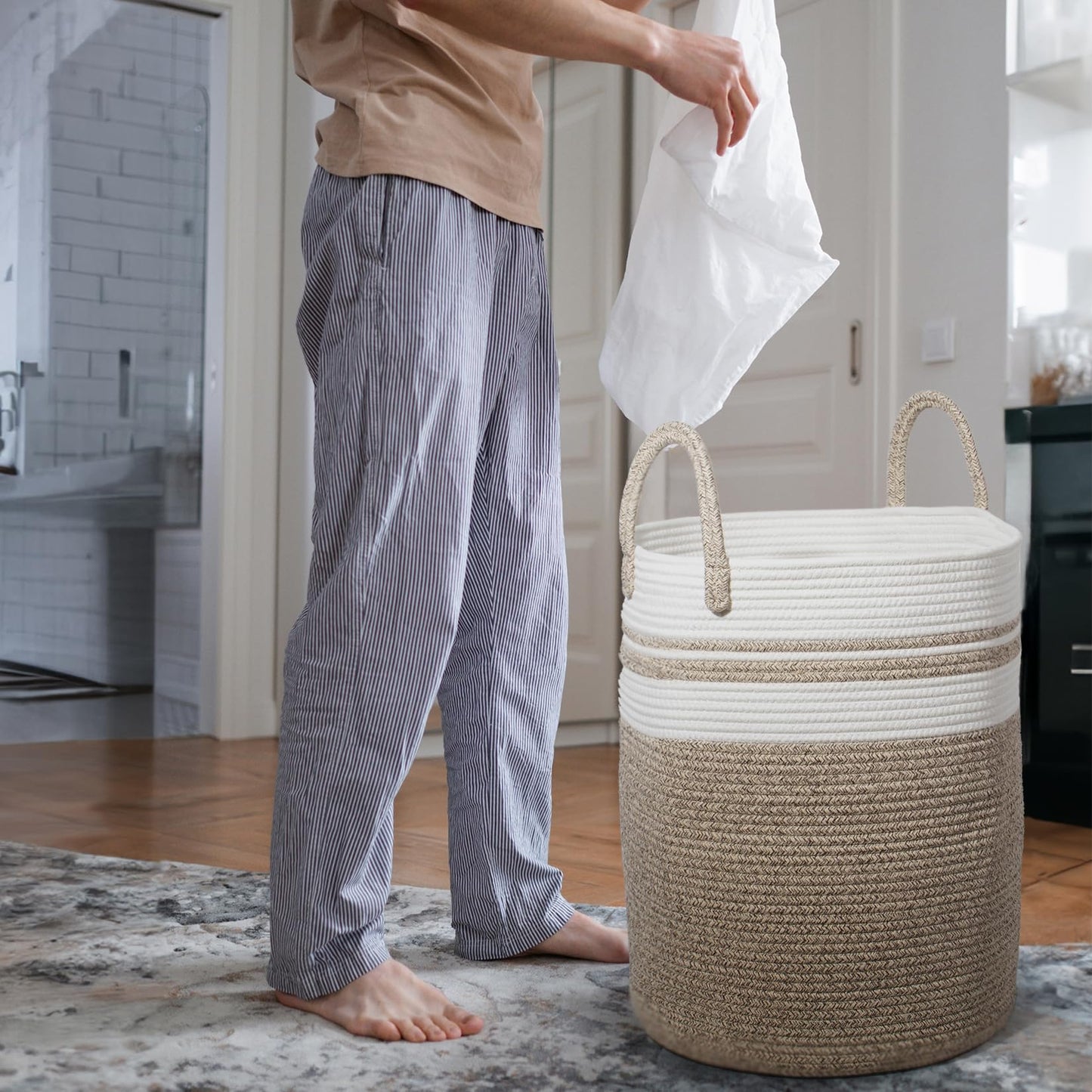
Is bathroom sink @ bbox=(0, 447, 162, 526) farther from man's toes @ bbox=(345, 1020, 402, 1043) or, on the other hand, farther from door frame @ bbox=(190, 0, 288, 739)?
man's toes @ bbox=(345, 1020, 402, 1043)

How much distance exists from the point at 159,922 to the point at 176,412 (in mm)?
2014

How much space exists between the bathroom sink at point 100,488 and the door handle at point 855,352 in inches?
66.1

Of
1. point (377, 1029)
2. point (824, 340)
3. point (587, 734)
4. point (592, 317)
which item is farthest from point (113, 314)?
point (377, 1029)

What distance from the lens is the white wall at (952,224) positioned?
2.33 m

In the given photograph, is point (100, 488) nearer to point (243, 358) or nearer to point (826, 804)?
point (243, 358)

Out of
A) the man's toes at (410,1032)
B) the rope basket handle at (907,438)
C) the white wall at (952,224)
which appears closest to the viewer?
the man's toes at (410,1032)

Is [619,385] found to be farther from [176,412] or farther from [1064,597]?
[176,412]

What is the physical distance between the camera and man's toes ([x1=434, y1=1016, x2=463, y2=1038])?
1024 millimetres

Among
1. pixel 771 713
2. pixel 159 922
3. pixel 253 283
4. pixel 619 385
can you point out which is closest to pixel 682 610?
pixel 771 713

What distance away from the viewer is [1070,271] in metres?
2.40

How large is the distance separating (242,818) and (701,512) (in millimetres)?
1340

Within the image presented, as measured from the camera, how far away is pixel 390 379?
1.06 m

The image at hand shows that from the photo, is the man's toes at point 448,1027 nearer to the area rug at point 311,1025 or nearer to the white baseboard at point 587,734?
the area rug at point 311,1025

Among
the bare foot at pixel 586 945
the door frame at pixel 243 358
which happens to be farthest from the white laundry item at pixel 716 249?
the door frame at pixel 243 358
